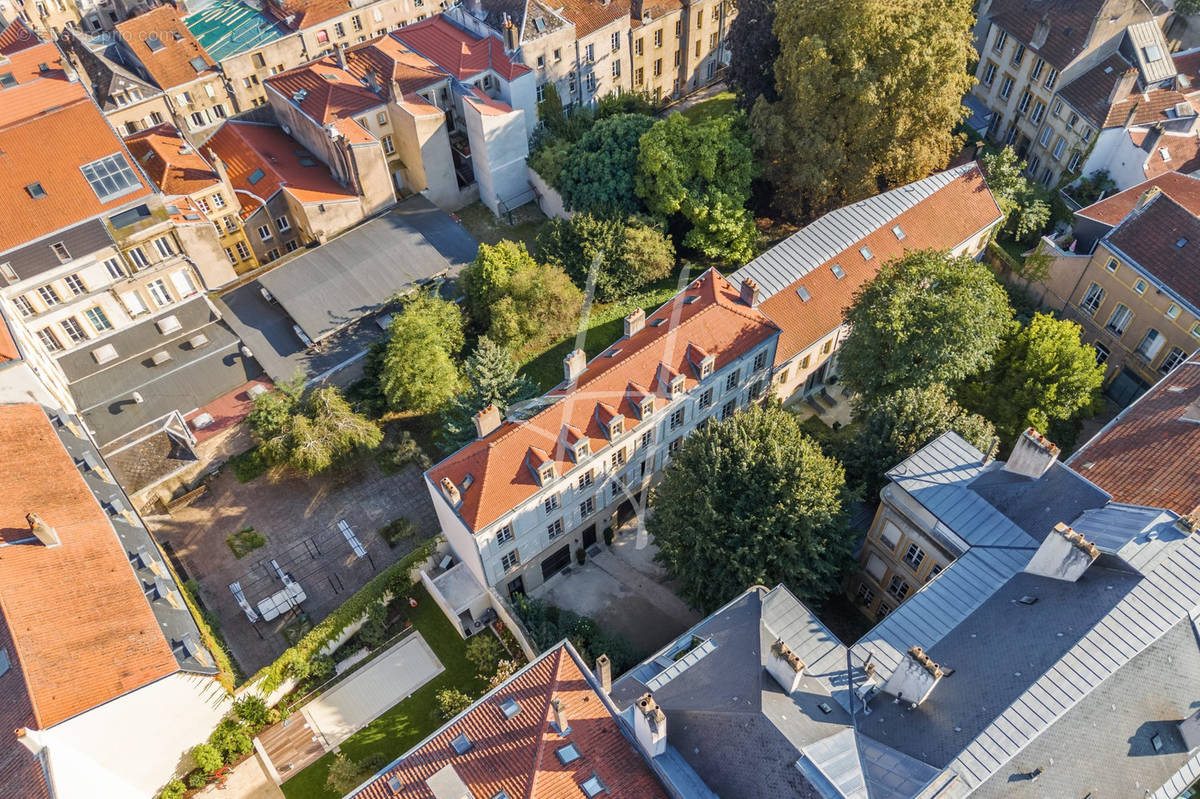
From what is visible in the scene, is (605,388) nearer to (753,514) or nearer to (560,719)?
(753,514)

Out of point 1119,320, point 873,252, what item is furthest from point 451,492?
point 1119,320

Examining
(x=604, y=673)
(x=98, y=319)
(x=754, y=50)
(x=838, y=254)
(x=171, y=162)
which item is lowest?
(x=98, y=319)

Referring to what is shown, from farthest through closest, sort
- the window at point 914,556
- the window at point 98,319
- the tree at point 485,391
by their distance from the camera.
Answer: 1. the window at point 98,319
2. the tree at point 485,391
3. the window at point 914,556

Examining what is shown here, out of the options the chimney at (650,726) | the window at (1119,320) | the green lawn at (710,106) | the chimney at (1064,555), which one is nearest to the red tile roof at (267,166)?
the green lawn at (710,106)

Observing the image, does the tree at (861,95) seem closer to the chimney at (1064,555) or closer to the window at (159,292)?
the chimney at (1064,555)

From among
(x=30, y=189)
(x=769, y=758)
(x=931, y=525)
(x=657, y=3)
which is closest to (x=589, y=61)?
(x=657, y=3)

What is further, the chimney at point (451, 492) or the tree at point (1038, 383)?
the tree at point (1038, 383)

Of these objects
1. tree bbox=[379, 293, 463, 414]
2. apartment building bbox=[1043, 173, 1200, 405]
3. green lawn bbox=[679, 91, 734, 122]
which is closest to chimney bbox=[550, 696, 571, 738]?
tree bbox=[379, 293, 463, 414]
